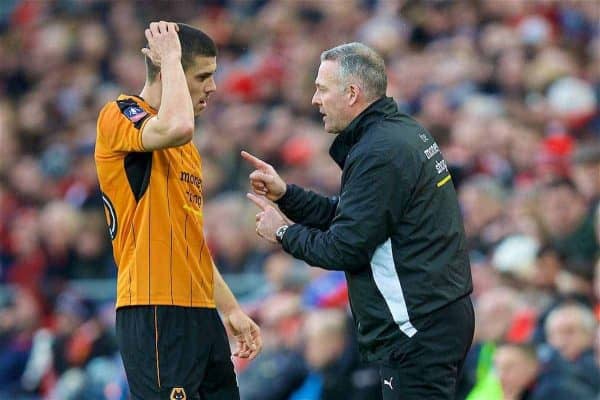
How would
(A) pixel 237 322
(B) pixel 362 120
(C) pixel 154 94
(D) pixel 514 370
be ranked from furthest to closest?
(D) pixel 514 370
(A) pixel 237 322
(B) pixel 362 120
(C) pixel 154 94

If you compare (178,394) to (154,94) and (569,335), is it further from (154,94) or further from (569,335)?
(569,335)

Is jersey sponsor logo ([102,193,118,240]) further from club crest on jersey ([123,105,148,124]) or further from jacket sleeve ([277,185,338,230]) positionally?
jacket sleeve ([277,185,338,230])

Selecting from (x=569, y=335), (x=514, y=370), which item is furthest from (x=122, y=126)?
(x=569, y=335)

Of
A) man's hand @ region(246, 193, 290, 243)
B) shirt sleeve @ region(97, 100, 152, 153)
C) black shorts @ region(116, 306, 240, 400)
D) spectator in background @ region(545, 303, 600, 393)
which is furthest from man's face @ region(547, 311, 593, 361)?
shirt sleeve @ region(97, 100, 152, 153)

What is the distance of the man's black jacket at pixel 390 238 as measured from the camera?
16.7ft

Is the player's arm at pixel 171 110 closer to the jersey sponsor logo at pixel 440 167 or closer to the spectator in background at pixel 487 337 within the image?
the jersey sponsor logo at pixel 440 167

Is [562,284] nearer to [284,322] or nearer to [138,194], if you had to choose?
[284,322]

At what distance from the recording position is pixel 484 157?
→ 34.3 ft

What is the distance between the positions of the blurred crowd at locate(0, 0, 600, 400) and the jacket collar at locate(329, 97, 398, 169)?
1979mm

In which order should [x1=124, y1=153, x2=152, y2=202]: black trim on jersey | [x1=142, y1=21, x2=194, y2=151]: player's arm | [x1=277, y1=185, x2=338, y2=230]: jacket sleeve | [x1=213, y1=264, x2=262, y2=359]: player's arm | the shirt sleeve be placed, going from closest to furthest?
[x1=142, y1=21, x2=194, y2=151]: player's arm → the shirt sleeve → [x1=124, y1=153, x2=152, y2=202]: black trim on jersey → [x1=213, y1=264, x2=262, y2=359]: player's arm → [x1=277, y1=185, x2=338, y2=230]: jacket sleeve

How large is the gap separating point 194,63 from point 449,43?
7989 mm

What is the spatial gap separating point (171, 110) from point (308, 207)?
1093mm

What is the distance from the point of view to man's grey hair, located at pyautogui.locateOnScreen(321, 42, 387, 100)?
5293mm

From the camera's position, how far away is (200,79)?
5.19 m
